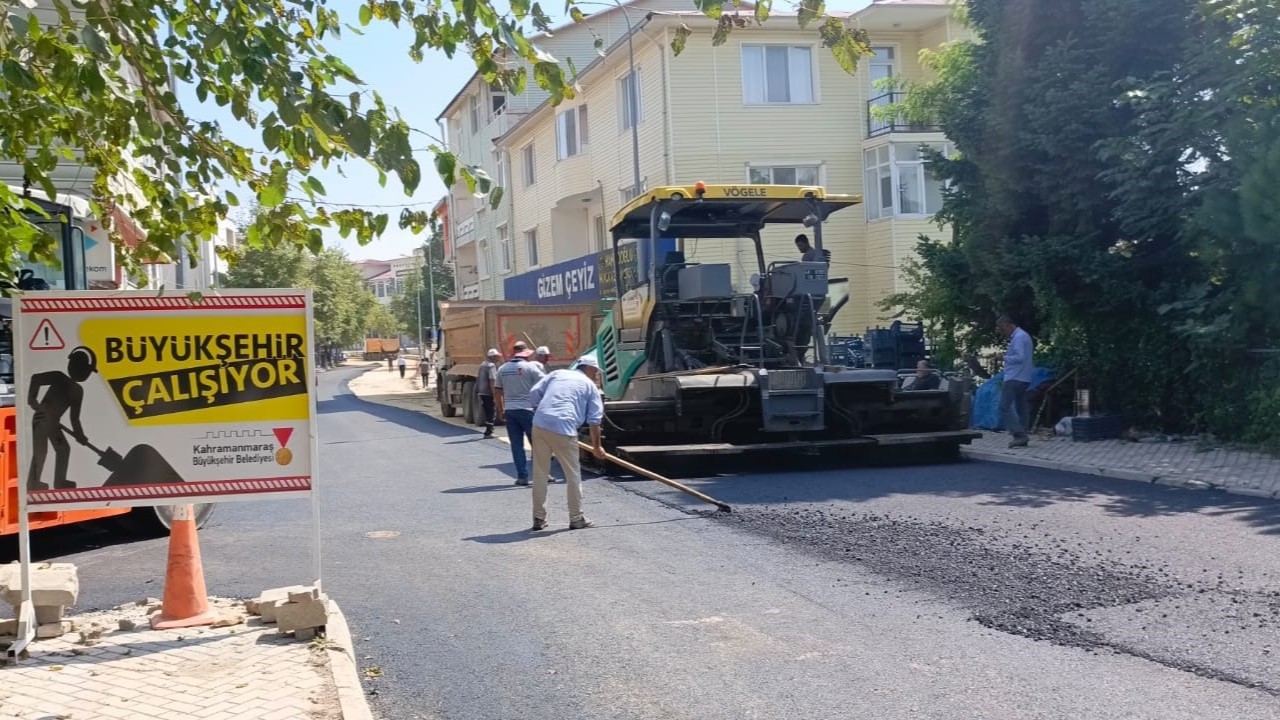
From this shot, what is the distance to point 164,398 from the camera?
640 cm

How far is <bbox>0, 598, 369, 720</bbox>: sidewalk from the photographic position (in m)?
5.05

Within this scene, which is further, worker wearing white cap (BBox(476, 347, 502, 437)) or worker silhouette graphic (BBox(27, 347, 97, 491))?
worker wearing white cap (BBox(476, 347, 502, 437))

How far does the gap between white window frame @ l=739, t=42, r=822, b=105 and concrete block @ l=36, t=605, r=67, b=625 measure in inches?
908

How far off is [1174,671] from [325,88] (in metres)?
4.38

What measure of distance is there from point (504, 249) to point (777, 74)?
1704 cm

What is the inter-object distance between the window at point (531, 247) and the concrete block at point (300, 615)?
32.7m

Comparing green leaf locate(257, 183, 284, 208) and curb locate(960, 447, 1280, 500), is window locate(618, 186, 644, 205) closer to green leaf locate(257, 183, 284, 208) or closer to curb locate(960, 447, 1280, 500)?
curb locate(960, 447, 1280, 500)

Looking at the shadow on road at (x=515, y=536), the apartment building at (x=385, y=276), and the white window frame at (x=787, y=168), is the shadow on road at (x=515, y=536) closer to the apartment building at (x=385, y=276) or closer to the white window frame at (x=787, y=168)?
the white window frame at (x=787, y=168)

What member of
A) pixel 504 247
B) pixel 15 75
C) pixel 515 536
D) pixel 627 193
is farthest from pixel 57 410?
pixel 504 247

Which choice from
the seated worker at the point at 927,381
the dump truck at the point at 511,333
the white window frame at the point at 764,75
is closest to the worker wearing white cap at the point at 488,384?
the dump truck at the point at 511,333

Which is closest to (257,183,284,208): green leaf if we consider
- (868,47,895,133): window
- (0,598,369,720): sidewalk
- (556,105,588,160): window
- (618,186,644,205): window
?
(0,598,369,720): sidewalk

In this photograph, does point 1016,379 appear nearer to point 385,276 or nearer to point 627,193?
point 627,193

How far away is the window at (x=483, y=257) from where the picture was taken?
149ft

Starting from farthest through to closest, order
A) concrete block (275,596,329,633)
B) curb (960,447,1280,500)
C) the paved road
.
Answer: curb (960,447,1280,500) → concrete block (275,596,329,633) → the paved road
